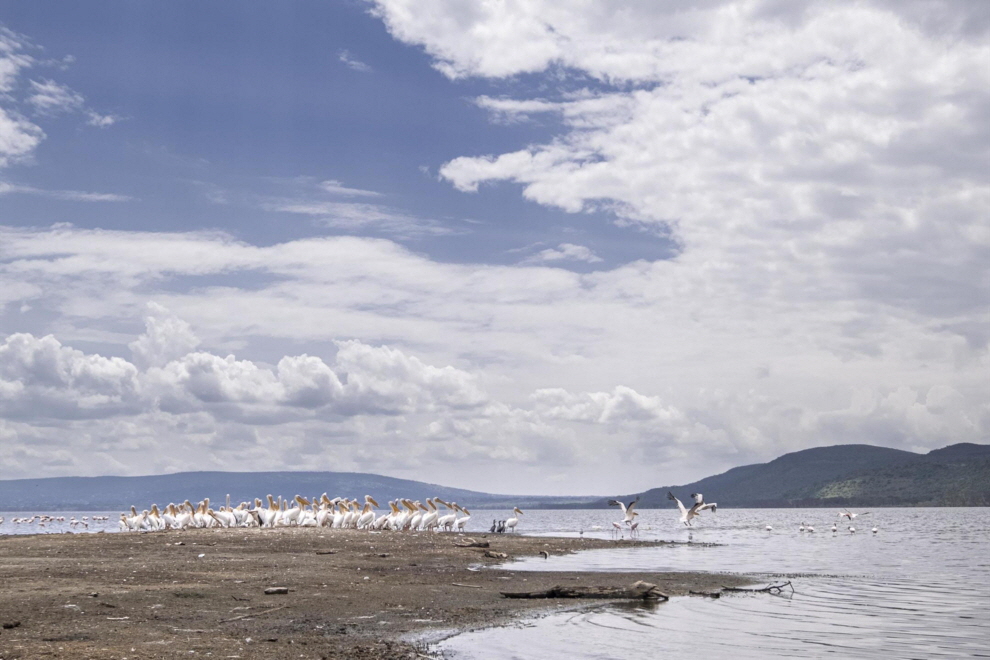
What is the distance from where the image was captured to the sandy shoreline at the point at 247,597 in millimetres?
11586

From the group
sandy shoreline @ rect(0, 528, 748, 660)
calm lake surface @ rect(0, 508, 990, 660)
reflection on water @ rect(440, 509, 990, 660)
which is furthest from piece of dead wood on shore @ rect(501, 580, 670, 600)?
sandy shoreline @ rect(0, 528, 748, 660)

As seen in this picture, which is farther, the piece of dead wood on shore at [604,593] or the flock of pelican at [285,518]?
the flock of pelican at [285,518]

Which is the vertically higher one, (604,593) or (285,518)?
(285,518)

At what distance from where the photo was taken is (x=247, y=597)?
15.9 meters

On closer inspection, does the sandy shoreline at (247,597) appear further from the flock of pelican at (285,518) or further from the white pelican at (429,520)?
the white pelican at (429,520)

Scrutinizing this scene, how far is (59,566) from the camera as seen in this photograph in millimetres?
19984

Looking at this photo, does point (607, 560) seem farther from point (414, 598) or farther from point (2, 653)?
point (2, 653)

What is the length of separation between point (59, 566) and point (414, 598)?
Result: 8.25 metres

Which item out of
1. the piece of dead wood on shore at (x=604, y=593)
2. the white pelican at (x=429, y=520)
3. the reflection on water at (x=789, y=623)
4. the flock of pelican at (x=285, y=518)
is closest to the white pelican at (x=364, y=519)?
the flock of pelican at (x=285, y=518)

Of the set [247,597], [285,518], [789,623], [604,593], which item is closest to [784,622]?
[789,623]

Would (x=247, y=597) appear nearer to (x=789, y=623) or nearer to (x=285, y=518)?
(x=789, y=623)

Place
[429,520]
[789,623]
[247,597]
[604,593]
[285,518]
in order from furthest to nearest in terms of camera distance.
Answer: [429,520]
[285,518]
[604,593]
[247,597]
[789,623]

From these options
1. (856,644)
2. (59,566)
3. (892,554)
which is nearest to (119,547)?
(59,566)

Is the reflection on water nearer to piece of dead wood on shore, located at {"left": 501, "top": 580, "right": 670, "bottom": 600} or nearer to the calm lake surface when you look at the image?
the calm lake surface
